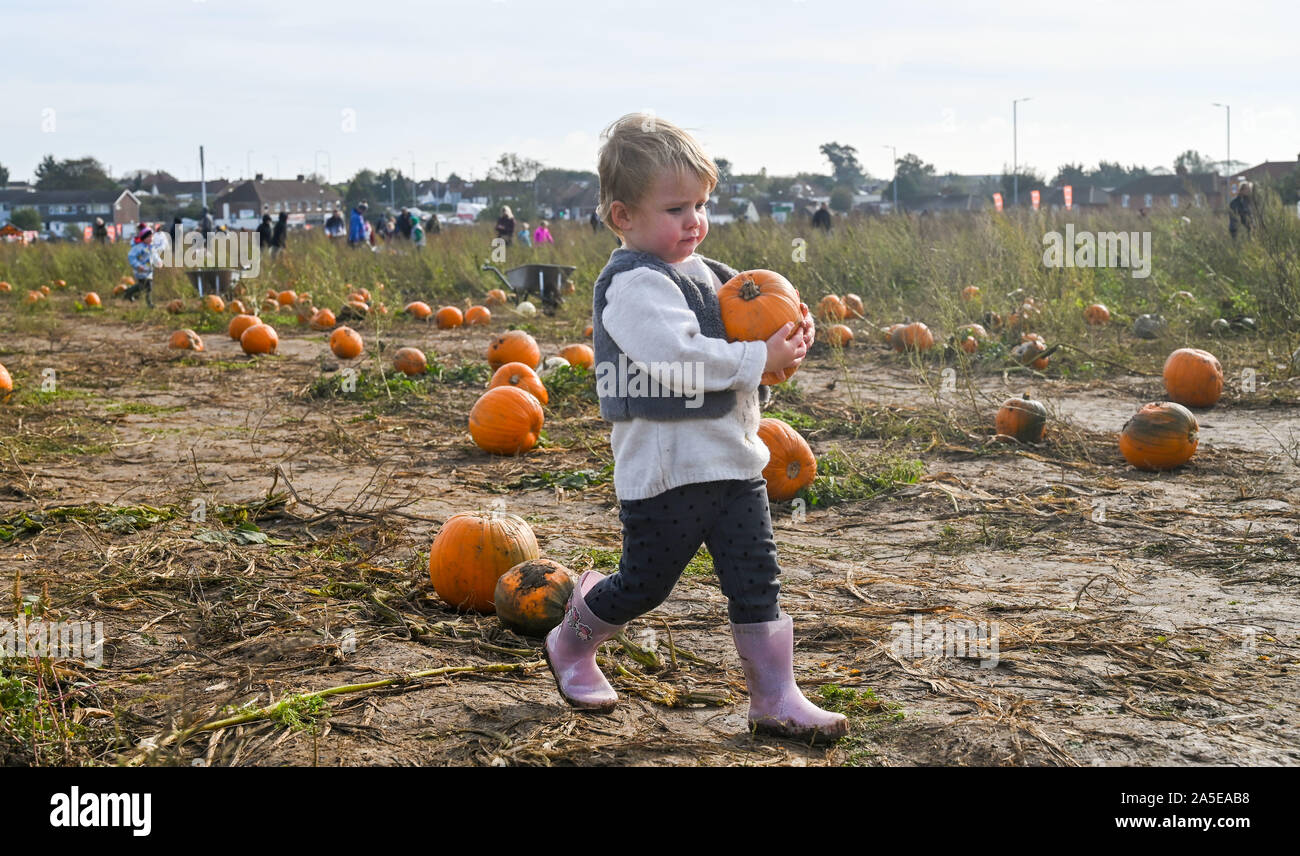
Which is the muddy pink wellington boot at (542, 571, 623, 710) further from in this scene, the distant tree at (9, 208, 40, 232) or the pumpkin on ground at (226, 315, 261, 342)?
the distant tree at (9, 208, 40, 232)

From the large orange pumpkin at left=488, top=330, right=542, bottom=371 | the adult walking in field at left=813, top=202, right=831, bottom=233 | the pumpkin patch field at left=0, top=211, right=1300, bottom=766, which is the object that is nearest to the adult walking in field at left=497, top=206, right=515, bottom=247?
the adult walking in field at left=813, top=202, right=831, bottom=233

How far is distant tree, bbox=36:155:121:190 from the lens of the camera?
108 m

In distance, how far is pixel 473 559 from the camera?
3.88 meters

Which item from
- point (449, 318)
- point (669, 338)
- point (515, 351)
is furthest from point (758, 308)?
point (449, 318)

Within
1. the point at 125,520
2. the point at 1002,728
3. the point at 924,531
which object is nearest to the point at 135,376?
the point at 125,520

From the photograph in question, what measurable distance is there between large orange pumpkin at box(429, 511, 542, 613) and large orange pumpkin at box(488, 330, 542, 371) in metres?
5.20

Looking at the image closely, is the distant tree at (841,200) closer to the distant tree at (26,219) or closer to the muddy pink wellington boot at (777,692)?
the distant tree at (26,219)

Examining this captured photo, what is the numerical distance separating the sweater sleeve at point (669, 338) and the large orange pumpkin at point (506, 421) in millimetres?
3858

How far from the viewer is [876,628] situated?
12.1ft

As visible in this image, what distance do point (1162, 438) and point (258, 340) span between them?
8.95m

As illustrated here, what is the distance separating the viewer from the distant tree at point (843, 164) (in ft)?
438

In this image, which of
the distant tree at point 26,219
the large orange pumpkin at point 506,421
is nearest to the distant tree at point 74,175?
the distant tree at point 26,219

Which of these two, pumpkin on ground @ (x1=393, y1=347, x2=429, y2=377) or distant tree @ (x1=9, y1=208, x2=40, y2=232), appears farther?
distant tree @ (x1=9, y1=208, x2=40, y2=232)

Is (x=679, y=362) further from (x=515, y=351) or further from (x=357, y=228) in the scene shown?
(x=357, y=228)
